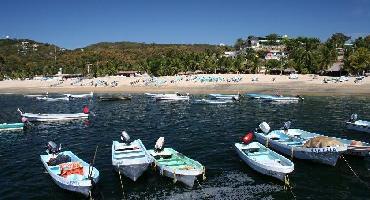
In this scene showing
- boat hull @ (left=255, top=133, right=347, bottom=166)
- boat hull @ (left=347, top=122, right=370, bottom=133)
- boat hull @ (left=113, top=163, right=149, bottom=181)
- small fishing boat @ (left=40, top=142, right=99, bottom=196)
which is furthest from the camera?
boat hull @ (left=347, top=122, right=370, bottom=133)

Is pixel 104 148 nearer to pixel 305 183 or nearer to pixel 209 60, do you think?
pixel 305 183

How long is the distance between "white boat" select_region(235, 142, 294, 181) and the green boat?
5.02 meters

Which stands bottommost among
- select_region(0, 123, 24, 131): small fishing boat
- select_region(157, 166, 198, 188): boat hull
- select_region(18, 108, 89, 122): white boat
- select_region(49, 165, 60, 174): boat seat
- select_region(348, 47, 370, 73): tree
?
select_region(0, 123, 24, 131): small fishing boat

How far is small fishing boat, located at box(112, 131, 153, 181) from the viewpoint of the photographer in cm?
3381

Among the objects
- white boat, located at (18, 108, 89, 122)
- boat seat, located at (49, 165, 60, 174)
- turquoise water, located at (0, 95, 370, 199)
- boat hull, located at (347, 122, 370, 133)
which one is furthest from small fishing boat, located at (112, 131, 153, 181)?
white boat, located at (18, 108, 89, 122)

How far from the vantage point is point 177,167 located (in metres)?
34.7

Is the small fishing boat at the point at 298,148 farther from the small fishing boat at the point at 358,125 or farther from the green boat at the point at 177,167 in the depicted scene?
the small fishing boat at the point at 358,125

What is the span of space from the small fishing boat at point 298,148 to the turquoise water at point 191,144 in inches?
33.7

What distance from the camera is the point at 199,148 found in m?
47.8

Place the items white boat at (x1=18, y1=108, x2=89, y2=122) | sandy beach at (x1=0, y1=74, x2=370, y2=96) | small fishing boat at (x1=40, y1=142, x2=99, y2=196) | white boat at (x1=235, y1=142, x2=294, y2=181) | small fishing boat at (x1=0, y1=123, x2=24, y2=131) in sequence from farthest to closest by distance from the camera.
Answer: sandy beach at (x1=0, y1=74, x2=370, y2=96) < white boat at (x1=18, y1=108, x2=89, y2=122) < small fishing boat at (x1=0, y1=123, x2=24, y2=131) < white boat at (x1=235, y1=142, x2=294, y2=181) < small fishing boat at (x1=40, y1=142, x2=99, y2=196)

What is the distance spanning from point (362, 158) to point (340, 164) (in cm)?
310

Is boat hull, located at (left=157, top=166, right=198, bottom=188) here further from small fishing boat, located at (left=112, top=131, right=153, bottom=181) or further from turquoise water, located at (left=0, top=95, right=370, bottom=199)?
small fishing boat, located at (left=112, top=131, right=153, bottom=181)

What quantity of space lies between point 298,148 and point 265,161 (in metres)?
5.06

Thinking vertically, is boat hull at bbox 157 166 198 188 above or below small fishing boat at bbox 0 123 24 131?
above
